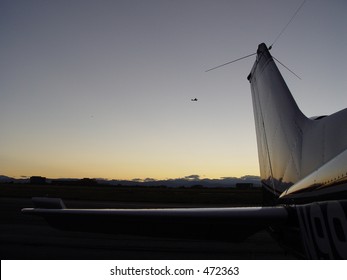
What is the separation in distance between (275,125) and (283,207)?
100 inches

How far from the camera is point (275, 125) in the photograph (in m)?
5.88

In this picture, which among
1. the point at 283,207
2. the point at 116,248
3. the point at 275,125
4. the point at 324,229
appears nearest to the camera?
the point at 324,229

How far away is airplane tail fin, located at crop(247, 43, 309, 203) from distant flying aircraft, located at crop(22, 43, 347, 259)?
0.05 feet

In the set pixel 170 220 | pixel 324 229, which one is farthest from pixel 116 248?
pixel 324 229

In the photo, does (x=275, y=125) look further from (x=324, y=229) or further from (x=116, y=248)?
(x=116, y=248)

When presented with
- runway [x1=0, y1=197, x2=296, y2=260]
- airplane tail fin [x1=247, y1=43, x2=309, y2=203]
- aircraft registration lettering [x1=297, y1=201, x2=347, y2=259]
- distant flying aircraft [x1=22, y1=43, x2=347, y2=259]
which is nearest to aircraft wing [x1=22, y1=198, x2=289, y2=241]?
distant flying aircraft [x1=22, y1=43, x2=347, y2=259]

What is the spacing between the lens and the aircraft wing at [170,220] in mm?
3467

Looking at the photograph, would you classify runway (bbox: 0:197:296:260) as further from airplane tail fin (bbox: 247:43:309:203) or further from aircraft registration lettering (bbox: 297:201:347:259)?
aircraft registration lettering (bbox: 297:201:347:259)

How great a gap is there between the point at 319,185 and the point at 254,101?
149 inches

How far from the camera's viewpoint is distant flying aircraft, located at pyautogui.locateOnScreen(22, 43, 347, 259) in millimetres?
3002

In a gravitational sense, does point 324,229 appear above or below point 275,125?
below

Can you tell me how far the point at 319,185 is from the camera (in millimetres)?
3389

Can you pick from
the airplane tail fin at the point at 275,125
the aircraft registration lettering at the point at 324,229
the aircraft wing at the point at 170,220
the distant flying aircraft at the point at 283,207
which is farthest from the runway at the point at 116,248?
the aircraft registration lettering at the point at 324,229

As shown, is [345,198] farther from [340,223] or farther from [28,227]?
[28,227]
